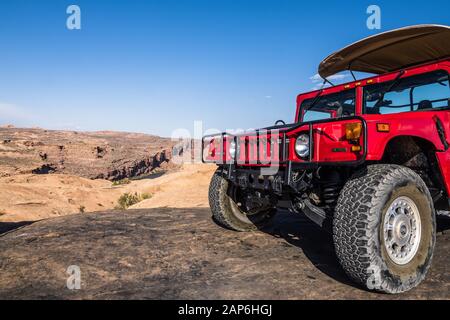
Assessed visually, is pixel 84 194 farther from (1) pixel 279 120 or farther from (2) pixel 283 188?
(2) pixel 283 188

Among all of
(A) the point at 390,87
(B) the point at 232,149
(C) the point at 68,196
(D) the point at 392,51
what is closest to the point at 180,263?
(B) the point at 232,149

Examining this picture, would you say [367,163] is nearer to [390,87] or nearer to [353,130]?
[353,130]

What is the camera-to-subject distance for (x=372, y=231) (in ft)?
8.56

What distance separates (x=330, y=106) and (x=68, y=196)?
13.7m

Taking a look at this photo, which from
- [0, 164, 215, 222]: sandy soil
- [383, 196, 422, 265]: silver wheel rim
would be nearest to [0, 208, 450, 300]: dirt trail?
[383, 196, 422, 265]: silver wheel rim

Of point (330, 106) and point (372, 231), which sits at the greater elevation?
point (330, 106)

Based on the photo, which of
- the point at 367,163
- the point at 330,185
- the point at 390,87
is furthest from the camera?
the point at 390,87

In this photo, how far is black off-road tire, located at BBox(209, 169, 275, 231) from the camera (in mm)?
4625

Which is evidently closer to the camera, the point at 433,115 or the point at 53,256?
the point at 433,115

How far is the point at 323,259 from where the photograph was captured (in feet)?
11.6

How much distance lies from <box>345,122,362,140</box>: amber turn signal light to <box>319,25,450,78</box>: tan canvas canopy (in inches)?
71.8

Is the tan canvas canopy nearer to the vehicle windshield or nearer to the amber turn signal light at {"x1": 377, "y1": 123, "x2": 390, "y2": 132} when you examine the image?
the vehicle windshield
